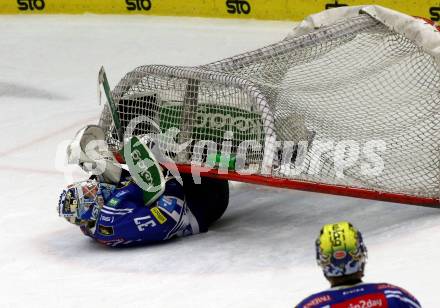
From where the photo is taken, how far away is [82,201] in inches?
192

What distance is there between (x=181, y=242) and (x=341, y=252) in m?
2.64

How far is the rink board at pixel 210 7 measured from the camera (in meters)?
7.38

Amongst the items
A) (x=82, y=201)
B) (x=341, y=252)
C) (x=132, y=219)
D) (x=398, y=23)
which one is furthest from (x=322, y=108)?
(x=341, y=252)

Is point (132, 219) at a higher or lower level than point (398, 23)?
lower

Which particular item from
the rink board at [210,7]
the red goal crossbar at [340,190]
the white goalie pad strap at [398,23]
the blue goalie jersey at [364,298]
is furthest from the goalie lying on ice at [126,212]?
the rink board at [210,7]

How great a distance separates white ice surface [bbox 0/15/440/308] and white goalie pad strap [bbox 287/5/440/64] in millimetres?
757

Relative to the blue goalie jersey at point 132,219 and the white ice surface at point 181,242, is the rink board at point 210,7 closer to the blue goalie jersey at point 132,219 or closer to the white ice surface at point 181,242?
the white ice surface at point 181,242

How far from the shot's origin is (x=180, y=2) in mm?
8352

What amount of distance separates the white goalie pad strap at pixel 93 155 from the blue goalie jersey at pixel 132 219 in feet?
0.33

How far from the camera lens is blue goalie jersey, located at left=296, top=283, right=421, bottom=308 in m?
2.34

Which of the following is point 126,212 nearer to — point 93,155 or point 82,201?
point 82,201

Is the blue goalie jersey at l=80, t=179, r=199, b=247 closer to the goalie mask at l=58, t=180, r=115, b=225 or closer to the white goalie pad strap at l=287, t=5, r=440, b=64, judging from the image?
the goalie mask at l=58, t=180, r=115, b=225

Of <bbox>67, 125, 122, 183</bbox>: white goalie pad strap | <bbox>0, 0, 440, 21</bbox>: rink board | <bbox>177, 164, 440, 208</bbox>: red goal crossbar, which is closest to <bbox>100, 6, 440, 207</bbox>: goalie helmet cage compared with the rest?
<bbox>177, 164, 440, 208</bbox>: red goal crossbar

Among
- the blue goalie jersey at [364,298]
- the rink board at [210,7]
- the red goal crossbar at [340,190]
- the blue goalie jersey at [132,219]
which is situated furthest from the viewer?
the rink board at [210,7]
